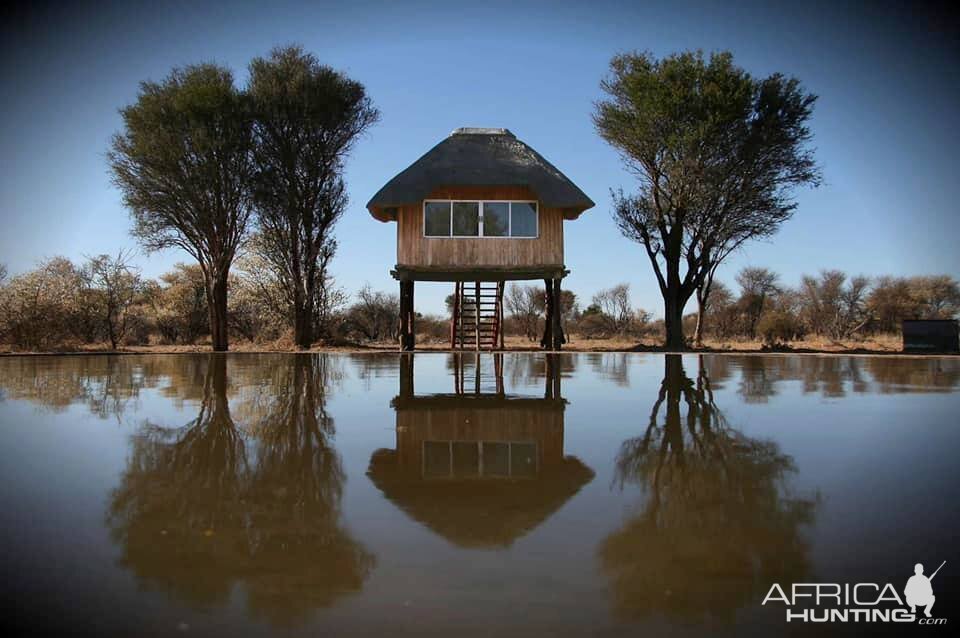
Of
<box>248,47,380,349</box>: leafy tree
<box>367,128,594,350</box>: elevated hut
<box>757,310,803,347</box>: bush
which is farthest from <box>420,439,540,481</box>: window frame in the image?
<box>757,310,803,347</box>: bush

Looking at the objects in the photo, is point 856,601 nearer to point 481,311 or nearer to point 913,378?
point 913,378

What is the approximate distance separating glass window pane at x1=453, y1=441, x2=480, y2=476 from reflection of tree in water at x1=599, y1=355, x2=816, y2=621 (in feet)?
2.78

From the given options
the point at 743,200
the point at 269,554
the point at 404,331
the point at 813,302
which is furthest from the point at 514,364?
the point at 813,302

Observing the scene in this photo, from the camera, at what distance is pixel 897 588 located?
7.22ft

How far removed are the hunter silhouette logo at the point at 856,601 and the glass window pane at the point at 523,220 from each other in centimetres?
1450

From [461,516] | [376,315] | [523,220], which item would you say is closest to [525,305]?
[376,315]

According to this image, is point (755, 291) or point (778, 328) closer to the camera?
point (778, 328)

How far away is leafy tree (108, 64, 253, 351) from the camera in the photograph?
18266 mm

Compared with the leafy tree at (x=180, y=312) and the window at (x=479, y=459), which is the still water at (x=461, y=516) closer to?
the window at (x=479, y=459)

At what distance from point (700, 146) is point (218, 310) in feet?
51.3

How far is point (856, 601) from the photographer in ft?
7.00

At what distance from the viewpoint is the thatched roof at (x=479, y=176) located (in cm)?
1586

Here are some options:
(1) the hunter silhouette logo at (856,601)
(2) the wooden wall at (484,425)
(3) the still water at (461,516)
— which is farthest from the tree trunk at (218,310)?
(1) the hunter silhouette logo at (856,601)

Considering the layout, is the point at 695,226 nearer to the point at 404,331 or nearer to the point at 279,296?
the point at 404,331
